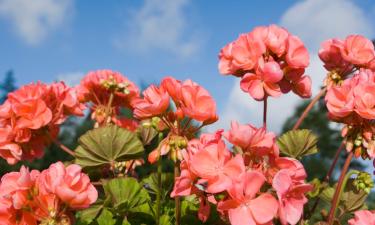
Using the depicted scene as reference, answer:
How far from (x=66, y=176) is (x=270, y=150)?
41 centimetres

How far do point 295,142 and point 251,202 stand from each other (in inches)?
28.5

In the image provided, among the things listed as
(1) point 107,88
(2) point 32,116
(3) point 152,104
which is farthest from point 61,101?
(3) point 152,104

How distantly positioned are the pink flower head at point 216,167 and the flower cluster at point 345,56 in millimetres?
734

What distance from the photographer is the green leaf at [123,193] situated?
1450mm

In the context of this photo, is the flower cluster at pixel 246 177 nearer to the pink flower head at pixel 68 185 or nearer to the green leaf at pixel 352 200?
the pink flower head at pixel 68 185

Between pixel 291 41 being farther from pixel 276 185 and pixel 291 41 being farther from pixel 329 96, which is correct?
pixel 276 185

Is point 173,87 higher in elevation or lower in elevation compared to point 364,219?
higher

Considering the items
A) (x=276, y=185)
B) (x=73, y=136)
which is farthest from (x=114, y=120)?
(x=73, y=136)

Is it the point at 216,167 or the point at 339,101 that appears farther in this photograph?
the point at 339,101

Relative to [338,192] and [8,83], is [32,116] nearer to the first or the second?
[338,192]

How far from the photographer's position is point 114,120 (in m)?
2.06

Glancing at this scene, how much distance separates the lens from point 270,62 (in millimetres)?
1459

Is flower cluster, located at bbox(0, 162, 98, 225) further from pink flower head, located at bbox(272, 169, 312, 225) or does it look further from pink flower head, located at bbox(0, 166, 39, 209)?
pink flower head, located at bbox(272, 169, 312, 225)

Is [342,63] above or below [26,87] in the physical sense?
below
